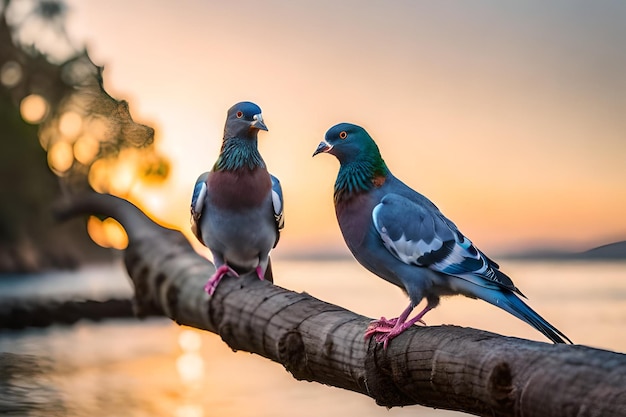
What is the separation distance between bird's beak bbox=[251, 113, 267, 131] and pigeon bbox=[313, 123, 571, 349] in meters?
0.31

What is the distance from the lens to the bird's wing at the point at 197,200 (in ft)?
6.57

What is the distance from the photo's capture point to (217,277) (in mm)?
1905

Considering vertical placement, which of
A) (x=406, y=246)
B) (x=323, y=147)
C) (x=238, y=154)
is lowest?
(x=406, y=246)

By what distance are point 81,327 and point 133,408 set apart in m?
1.43

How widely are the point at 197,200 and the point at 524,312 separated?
0.98m

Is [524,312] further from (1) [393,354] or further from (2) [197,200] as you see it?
(2) [197,200]

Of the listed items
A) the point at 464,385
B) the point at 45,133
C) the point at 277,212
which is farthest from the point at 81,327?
the point at 464,385

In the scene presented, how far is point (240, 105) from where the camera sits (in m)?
1.83

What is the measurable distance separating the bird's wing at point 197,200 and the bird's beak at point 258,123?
0.29m

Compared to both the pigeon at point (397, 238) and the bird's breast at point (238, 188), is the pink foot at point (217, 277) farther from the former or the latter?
the pigeon at point (397, 238)

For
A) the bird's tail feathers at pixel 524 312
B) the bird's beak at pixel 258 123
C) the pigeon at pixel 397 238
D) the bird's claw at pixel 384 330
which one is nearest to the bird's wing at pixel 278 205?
the bird's beak at pixel 258 123

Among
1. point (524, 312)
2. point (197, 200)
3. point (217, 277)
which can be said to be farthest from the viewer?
point (197, 200)

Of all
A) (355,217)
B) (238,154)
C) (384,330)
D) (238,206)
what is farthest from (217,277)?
(384,330)

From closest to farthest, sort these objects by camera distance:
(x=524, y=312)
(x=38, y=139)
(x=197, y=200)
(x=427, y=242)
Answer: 1. (x=524, y=312)
2. (x=427, y=242)
3. (x=197, y=200)
4. (x=38, y=139)
